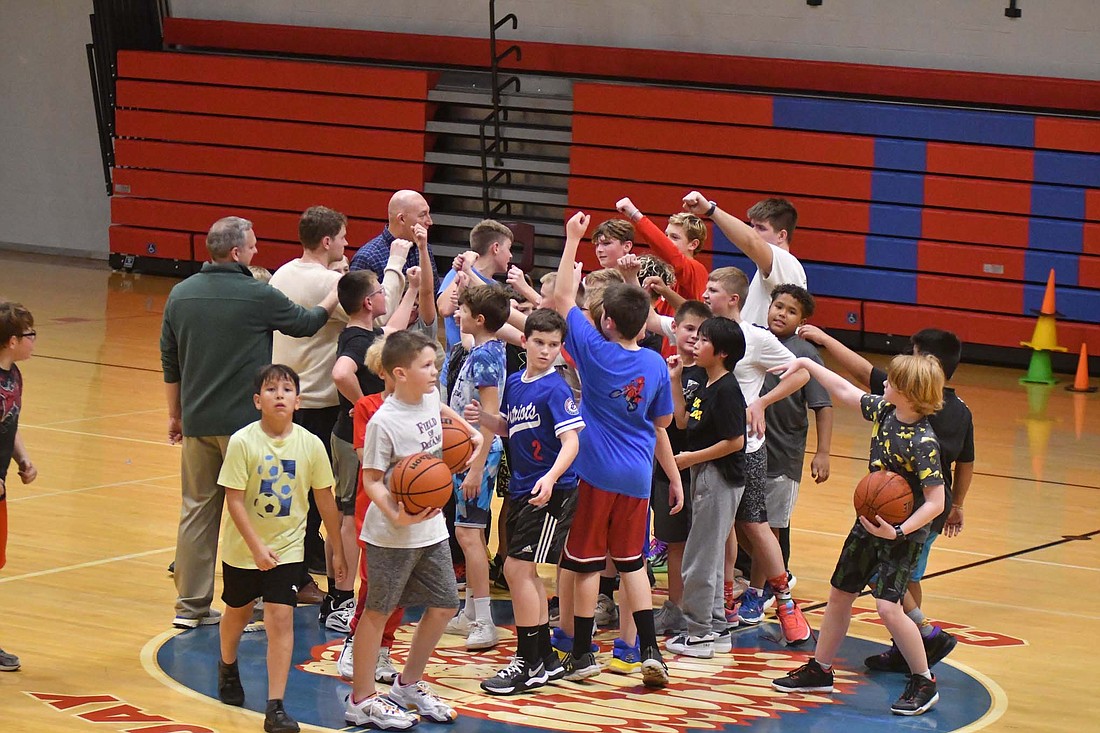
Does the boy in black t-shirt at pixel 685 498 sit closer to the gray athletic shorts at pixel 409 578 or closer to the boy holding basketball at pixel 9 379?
the gray athletic shorts at pixel 409 578

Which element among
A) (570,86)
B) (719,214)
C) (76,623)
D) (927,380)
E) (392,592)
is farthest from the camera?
(570,86)

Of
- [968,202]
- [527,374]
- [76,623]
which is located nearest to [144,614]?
[76,623]

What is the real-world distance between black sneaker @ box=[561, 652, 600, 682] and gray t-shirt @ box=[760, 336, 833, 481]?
58.2 inches

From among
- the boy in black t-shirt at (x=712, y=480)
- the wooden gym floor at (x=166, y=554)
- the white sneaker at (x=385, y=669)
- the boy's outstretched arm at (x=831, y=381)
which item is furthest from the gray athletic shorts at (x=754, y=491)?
the white sneaker at (x=385, y=669)

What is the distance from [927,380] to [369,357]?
2.10 m

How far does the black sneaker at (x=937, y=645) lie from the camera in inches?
239

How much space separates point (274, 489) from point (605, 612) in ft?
6.56

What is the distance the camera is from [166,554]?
746cm

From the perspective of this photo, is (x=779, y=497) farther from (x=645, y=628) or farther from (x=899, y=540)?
(x=645, y=628)

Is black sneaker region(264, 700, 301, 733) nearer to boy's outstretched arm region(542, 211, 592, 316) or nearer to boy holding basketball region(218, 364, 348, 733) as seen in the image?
boy holding basketball region(218, 364, 348, 733)

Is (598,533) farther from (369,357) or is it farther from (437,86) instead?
(437,86)

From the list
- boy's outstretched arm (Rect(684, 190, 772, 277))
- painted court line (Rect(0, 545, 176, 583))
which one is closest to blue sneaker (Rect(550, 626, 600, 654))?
boy's outstretched arm (Rect(684, 190, 772, 277))

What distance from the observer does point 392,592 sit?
516 cm

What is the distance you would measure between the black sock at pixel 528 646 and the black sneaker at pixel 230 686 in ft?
3.46
